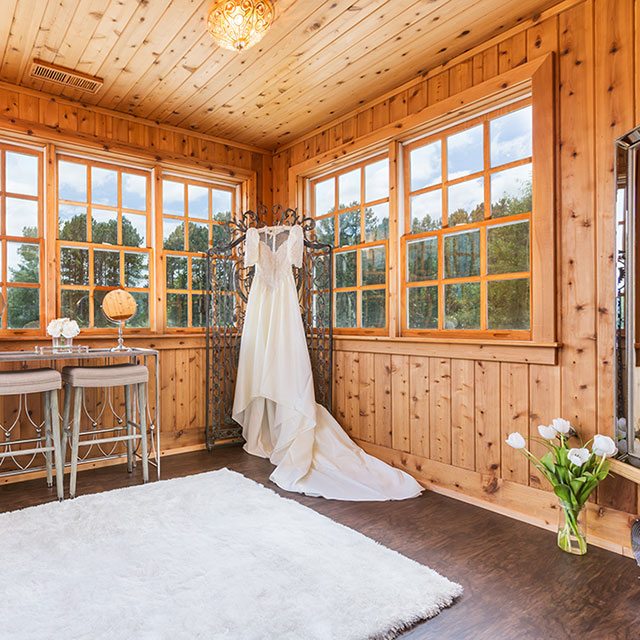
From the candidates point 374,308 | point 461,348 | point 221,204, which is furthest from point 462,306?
point 221,204

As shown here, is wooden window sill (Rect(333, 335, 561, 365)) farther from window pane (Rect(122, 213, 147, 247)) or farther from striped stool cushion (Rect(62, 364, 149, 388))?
window pane (Rect(122, 213, 147, 247))

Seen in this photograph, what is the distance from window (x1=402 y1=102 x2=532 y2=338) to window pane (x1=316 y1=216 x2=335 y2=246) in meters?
0.83

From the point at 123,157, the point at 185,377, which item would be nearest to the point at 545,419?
the point at 185,377

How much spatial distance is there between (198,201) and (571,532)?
3626 mm

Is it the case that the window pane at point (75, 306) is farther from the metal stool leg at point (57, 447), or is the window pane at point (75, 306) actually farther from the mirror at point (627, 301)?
the mirror at point (627, 301)

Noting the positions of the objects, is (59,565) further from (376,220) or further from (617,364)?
(376,220)

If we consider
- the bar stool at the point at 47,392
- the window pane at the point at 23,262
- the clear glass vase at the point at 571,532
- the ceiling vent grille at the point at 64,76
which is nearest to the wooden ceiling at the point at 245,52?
the ceiling vent grille at the point at 64,76

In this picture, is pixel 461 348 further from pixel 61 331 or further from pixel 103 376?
pixel 61 331

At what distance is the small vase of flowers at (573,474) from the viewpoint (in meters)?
2.17

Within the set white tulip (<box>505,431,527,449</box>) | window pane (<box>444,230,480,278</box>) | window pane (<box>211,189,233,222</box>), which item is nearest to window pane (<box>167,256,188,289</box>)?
window pane (<box>211,189,233,222</box>)

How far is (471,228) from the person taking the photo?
2984mm

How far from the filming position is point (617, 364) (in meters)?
2.21

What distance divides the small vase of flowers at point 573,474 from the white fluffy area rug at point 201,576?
2.35 ft

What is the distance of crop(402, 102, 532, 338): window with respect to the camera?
2.76m
